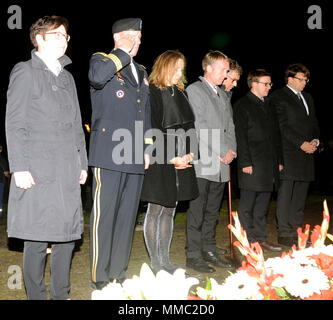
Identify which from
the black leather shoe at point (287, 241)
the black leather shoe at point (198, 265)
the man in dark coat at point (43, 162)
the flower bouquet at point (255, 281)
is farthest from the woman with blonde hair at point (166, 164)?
the flower bouquet at point (255, 281)

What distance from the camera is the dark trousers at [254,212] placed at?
581cm

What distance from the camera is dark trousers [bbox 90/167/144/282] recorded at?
371 centimetres

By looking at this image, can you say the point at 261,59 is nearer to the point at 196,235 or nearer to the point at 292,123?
the point at 292,123

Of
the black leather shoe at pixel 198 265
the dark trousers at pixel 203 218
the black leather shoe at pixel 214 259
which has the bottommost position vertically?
the black leather shoe at pixel 214 259

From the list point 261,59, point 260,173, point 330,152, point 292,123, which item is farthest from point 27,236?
point 261,59

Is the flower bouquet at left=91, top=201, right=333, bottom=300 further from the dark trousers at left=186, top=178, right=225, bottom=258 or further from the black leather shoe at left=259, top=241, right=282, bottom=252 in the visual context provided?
the black leather shoe at left=259, top=241, right=282, bottom=252

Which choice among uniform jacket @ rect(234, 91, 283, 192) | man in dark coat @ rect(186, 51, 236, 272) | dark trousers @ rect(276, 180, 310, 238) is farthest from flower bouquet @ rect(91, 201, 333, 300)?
dark trousers @ rect(276, 180, 310, 238)

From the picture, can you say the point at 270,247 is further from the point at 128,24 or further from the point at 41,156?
the point at 41,156

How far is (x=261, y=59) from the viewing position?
65.4ft

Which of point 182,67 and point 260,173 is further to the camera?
point 260,173

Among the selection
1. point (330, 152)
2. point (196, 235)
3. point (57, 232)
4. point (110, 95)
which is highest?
point (110, 95)

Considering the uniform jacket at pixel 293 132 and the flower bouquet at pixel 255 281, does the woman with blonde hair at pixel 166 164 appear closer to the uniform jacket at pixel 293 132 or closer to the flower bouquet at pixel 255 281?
the uniform jacket at pixel 293 132

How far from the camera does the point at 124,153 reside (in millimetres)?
3779

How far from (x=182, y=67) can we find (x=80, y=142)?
56.4 inches
